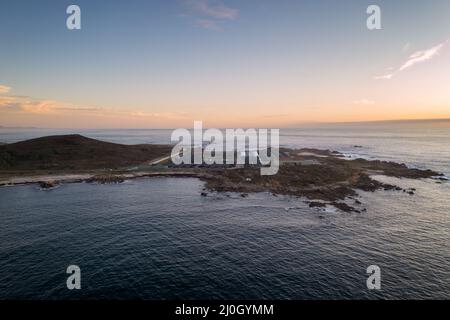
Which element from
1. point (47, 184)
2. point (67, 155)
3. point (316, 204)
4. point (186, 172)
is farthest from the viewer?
point (67, 155)

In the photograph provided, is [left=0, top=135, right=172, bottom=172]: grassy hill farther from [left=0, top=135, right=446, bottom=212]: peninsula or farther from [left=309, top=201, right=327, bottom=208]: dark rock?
[left=309, top=201, right=327, bottom=208]: dark rock

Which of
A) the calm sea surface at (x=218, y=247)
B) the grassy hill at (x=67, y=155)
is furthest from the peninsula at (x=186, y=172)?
the calm sea surface at (x=218, y=247)

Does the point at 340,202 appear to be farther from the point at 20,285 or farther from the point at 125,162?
the point at 125,162

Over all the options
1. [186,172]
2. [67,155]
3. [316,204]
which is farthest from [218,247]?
[67,155]

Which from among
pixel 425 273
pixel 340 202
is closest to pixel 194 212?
pixel 340 202

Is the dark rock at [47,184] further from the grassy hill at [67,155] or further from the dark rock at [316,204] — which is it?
the dark rock at [316,204]

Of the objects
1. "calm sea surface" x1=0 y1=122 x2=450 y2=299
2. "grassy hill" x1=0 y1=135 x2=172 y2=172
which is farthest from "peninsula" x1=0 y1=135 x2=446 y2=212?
"calm sea surface" x1=0 y1=122 x2=450 y2=299

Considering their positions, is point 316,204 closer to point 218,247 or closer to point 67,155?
point 218,247
